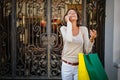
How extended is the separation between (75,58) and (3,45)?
3157 mm

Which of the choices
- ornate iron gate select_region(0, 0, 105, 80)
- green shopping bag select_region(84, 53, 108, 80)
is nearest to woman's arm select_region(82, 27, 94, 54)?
green shopping bag select_region(84, 53, 108, 80)

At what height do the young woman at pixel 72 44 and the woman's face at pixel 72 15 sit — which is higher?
the woman's face at pixel 72 15

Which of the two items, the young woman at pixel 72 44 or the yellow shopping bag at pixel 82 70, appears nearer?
the yellow shopping bag at pixel 82 70

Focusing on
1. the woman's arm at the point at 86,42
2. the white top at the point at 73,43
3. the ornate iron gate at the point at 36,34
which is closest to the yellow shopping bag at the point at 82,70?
the white top at the point at 73,43

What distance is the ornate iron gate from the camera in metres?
8.48

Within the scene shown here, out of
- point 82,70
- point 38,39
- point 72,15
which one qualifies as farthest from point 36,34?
point 82,70

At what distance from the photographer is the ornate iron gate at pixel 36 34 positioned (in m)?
8.48

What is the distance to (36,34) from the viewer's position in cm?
851

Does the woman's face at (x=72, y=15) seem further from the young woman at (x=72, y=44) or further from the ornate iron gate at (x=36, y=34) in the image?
the ornate iron gate at (x=36, y=34)

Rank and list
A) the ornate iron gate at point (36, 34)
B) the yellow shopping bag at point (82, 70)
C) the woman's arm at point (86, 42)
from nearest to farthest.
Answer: the yellow shopping bag at point (82, 70) → the woman's arm at point (86, 42) → the ornate iron gate at point (36, 34)

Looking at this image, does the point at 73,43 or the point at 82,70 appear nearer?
the point at 82,70

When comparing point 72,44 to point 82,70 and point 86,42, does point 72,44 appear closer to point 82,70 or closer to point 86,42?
point 86,42

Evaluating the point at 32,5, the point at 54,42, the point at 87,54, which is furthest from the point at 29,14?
the point at 87,54

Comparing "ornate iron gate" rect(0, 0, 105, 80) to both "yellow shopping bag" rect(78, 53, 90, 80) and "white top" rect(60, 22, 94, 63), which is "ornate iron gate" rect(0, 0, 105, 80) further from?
"yellow shopping bag" rect(78, 53, 90, 80)
